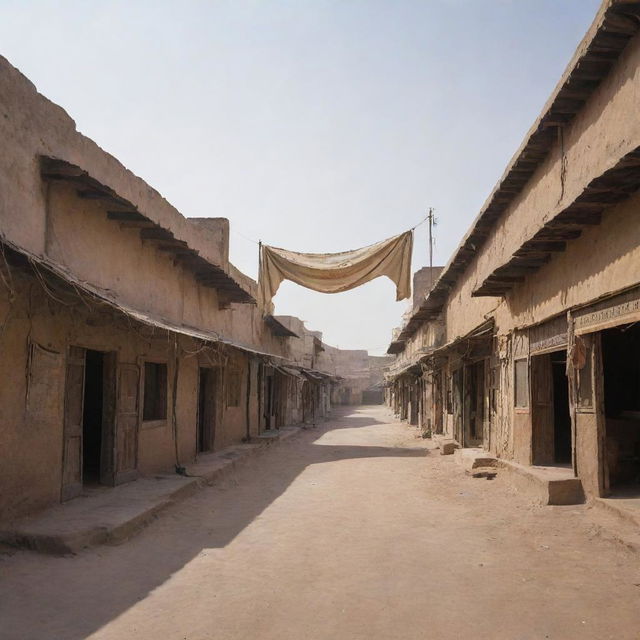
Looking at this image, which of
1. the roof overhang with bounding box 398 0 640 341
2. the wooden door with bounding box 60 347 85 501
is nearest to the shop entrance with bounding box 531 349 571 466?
the roof overhang with bounding box 398 0 640 341

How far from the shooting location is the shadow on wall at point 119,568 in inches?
184

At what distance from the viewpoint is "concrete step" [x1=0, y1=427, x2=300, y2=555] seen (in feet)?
20.9

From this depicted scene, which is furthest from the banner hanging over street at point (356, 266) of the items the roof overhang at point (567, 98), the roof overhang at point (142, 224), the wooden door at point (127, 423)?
the wooden door at point (127, 423)

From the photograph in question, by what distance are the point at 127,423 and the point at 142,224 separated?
3.29 meters

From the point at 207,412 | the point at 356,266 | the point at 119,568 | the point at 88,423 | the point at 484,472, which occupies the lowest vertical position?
the point at 119,568

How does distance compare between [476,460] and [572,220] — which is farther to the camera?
[476,460]

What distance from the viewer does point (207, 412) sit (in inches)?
603

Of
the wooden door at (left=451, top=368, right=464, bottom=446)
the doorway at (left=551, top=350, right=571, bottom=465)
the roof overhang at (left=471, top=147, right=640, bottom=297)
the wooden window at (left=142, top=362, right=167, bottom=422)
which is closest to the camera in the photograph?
the roof overhang at (left=471, top=147, right=640, bottom=297)

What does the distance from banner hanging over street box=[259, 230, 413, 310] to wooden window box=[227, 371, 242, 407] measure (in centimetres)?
322

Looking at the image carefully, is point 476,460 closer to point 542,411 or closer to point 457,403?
point 542,411

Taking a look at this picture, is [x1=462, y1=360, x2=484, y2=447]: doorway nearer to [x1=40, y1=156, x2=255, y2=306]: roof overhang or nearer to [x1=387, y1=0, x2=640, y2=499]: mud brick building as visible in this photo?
[x1=387, y1=0, x2=640, y2=499]: mud brick building

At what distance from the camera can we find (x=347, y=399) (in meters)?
67.8

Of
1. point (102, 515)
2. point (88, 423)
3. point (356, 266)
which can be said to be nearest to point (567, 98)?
point (102, 515)

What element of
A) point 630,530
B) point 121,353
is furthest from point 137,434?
point 630,530
